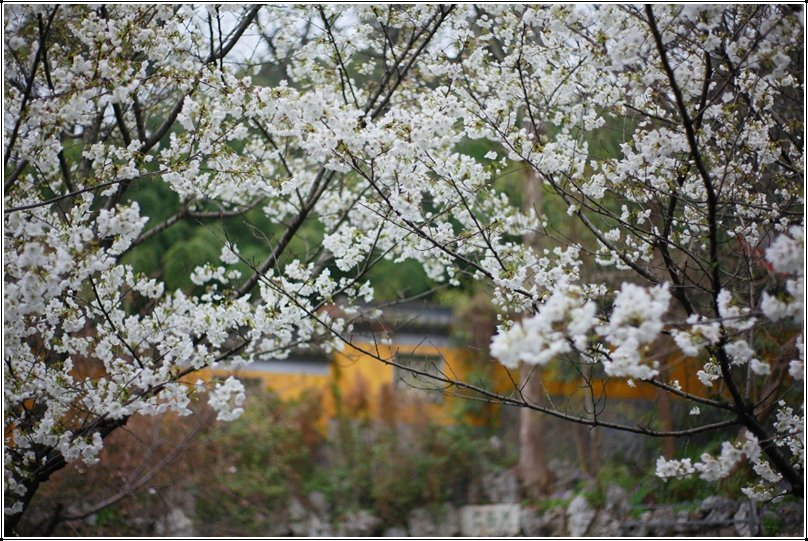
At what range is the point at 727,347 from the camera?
2137mm

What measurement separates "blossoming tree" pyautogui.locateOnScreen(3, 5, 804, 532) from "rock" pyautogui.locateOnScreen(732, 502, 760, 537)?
1.75 meters

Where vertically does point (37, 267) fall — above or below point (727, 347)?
above

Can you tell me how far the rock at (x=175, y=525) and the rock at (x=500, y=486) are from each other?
3.68 metres

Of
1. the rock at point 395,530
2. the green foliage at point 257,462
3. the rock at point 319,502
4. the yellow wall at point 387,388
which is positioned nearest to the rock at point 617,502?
the yellow wall at point 387,388

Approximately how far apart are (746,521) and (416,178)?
4.00 meters

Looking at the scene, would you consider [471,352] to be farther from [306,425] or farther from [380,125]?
[380,125]

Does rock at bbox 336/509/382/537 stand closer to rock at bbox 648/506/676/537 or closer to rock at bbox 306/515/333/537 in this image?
rock at bbox 306/515/333/537

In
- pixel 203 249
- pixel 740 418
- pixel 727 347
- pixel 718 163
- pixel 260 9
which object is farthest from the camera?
pixel 203 249

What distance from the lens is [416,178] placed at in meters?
2.96

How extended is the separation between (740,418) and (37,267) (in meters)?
2.32

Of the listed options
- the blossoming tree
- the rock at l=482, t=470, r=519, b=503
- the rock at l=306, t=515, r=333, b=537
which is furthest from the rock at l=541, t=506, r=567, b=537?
the blossoming tree

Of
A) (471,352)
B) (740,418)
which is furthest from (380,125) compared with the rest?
(471,352)

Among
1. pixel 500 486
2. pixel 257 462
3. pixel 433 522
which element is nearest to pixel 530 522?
pixel 500 486

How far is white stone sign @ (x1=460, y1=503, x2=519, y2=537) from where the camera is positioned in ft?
28.7
